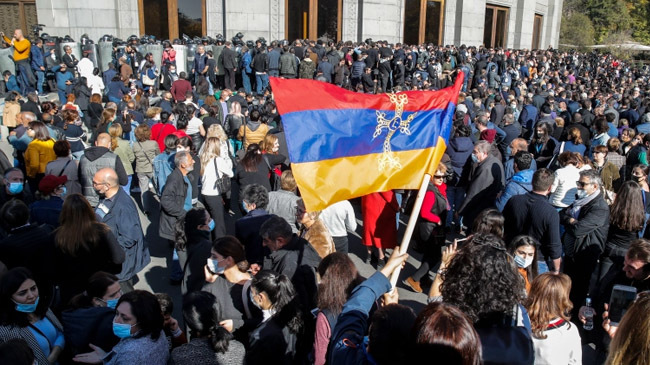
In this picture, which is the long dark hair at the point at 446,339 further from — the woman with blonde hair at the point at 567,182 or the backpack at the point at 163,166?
the backpack at the point at 163,166

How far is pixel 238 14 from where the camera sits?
74.9 ft

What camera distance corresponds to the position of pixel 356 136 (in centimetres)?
408

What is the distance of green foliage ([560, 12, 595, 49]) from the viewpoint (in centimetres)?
4744

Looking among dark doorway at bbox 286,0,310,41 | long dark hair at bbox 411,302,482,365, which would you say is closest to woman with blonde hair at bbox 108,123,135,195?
long dark hair at bbox 411,302,482,365

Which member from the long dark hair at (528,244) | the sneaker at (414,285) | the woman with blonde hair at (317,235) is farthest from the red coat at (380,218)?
the long dark hair at (528,244)

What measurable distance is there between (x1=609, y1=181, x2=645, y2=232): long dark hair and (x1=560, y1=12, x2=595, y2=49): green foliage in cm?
4517

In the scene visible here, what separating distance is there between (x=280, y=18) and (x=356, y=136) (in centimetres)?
2092

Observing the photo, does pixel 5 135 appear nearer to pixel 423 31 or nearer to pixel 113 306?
pixel 113 306

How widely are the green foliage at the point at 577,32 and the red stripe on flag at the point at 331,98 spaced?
47027mm

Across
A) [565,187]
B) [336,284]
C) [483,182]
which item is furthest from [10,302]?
[565,187]

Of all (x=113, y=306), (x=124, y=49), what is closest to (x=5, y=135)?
(x=124, y=49)

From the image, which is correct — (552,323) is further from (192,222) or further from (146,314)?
(192,222)

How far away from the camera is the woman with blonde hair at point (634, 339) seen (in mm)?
2447

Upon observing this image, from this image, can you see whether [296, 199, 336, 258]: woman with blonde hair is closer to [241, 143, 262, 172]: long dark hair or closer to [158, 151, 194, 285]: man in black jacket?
[158, 151, 194, 285]: man in black jacket
